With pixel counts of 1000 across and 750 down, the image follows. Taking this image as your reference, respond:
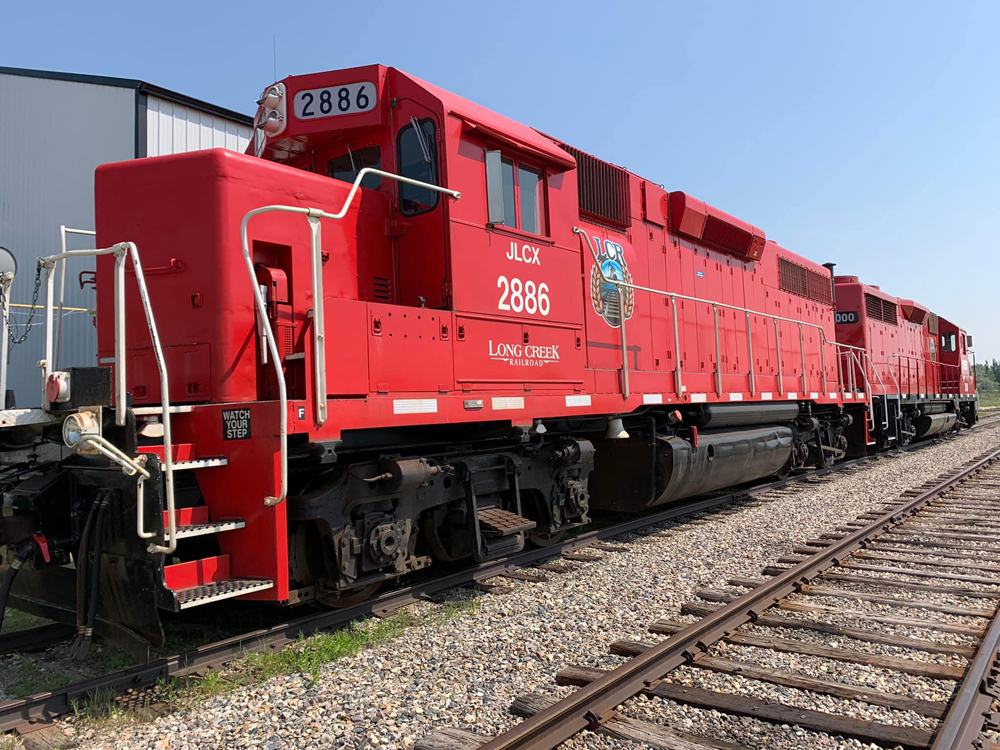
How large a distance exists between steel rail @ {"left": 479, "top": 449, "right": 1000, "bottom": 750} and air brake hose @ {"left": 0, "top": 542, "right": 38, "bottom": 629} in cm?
267

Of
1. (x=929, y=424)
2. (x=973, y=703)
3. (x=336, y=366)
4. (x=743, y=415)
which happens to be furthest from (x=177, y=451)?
(x=929, y=424)

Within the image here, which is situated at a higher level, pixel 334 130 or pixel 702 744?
pixel 334 130

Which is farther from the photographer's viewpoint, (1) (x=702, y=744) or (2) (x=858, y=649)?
(2) (x=858, y=649)

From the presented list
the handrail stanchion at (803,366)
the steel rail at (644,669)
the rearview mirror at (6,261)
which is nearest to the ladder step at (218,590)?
the steel rail at (644,669)

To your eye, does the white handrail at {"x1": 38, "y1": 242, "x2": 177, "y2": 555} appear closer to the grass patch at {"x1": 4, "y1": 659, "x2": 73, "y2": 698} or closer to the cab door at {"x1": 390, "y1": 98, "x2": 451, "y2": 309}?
the grass patch at {"x1": 4, "y1": 659, "x2": 73, "y2": 698}

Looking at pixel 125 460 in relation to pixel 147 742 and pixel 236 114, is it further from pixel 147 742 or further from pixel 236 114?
pixel 236 114

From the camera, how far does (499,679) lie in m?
3.74

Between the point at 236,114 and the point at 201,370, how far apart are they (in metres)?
10.6

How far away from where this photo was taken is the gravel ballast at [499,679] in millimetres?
3156

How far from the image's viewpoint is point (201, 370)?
429cm

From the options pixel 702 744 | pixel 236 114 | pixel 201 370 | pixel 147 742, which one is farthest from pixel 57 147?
pixel 702 744

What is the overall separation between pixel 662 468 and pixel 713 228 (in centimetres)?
373

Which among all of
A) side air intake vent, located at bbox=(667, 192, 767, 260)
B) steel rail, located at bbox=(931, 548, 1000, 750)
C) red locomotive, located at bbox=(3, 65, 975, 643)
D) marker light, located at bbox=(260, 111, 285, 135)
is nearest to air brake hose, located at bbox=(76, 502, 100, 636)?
red locomotive, located at bbox=(3, 65, 975, 643)

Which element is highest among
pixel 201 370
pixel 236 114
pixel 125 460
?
pixel 236 114
